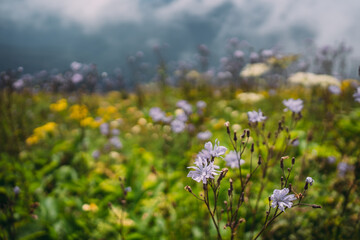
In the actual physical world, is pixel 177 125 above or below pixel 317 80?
below

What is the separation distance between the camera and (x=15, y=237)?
6.75 feet

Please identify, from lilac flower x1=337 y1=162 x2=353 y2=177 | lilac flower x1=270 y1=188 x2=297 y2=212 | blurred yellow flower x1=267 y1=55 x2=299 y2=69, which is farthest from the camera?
blurred yellow flower x1=267 y1=55 x2=299 y2=69

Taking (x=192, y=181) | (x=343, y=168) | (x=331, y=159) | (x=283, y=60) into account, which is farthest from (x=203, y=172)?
(x=283, y=60)

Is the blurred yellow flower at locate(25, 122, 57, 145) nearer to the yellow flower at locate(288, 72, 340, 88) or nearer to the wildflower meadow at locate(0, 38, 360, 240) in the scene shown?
the wildflower meadow at locate(0, 38, 360, 240)

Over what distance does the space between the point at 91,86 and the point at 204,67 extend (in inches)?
197

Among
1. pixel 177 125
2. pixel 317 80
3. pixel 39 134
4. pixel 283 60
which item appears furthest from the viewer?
pixel 283 60

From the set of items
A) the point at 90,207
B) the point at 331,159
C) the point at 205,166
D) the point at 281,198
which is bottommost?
the point at 281,198

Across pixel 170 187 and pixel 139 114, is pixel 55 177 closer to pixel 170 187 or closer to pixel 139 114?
pixel 170 187

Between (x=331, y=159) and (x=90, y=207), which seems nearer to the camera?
(x=90, y=207)

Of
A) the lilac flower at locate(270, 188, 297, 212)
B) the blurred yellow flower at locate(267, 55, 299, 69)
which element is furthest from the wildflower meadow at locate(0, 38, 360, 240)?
the blurred yellow flower at locate(267, 55, 299, 69)

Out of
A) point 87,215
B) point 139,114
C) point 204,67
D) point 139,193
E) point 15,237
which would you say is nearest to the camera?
point 15,237

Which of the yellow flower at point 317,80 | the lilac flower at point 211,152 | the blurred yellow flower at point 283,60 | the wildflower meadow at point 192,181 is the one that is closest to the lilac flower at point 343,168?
the wildflower meadow at point 192,181

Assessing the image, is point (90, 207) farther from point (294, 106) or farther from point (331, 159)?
point (331, 159)

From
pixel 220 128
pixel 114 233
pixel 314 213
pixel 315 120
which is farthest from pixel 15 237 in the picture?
pixel 315 120
